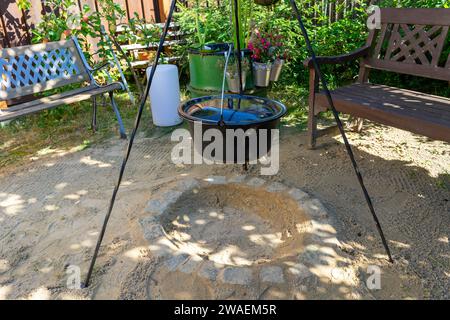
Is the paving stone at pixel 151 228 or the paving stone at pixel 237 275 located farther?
the paving stone at pixel 151 228

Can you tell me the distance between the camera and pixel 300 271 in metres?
2.06

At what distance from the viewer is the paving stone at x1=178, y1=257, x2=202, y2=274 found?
6.98 ft

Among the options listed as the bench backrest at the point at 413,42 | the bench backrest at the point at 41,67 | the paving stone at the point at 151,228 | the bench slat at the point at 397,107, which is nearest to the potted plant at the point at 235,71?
the bench slat at the point at 397,107

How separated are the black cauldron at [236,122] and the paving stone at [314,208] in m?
0.48

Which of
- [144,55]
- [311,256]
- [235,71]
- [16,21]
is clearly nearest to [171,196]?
[311,256]

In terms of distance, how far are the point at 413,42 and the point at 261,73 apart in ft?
4.89

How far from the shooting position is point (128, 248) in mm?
2385

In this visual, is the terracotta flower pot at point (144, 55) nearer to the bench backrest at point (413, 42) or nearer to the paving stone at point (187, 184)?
the bench backrest at point (413, 42)

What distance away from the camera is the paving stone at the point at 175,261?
2156mm

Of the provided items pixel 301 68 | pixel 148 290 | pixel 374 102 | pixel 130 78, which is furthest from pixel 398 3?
pixel 148 290

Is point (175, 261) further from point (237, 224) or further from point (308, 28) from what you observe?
point (308, 28)

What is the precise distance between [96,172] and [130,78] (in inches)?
122

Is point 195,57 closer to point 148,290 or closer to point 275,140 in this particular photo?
point 275,140

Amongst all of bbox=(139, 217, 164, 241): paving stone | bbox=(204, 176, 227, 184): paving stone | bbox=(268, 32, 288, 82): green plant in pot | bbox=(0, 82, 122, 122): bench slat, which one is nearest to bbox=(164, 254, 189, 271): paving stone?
bbox=(139, 217, 164, 241): paving stone
